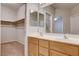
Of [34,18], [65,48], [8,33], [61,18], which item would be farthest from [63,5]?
[8,33]

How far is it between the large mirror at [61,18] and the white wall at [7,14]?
0.38 meters

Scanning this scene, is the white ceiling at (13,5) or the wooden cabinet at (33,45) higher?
the white ceiling at (13,5)

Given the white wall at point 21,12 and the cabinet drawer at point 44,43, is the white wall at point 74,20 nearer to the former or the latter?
the cabinet drawer at point 44,43

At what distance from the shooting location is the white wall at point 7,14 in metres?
1.28

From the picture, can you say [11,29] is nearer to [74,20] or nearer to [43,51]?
[43,51]

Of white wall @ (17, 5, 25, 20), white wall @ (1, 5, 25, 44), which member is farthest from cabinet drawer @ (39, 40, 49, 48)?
white wall @ (17, 5, 25, 20)

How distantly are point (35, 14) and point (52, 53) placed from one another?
532 millimetres

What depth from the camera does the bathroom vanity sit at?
1.14 metres

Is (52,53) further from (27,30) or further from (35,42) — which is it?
(27,30)

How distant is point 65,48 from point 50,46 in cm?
18

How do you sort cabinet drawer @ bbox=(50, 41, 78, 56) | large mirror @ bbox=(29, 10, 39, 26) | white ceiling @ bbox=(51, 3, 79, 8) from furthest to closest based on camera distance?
1. large mirror @ bbox=(29, 10, 39, 26)
2. white ceiling @ bbox=(51, 3, 79, 8)
3. cabinet drawer @ bbox=(50, 41, 78, 56)

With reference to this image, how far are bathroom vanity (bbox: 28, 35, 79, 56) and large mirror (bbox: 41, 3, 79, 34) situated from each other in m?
0.12

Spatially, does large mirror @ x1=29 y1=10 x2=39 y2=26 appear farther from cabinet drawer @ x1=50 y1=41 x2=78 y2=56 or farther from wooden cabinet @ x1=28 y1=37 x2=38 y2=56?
cabinet drawer @ x1=50 y1=41 x2=78 y2=56

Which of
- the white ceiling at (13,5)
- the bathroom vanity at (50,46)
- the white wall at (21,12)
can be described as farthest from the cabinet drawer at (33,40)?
the white ceiling at (13,5)
